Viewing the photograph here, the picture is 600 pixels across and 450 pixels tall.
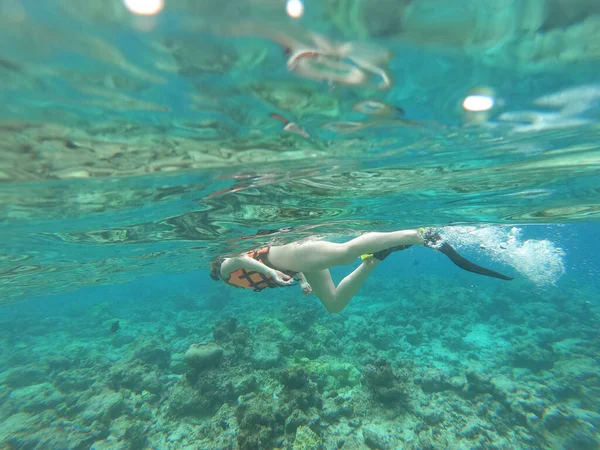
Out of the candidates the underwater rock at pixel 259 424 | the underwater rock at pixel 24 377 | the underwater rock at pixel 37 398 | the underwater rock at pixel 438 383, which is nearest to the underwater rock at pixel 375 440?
the underwater rock at pixel 259 424

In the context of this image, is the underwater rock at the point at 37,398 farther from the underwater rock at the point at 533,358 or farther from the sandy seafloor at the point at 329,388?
the underwater rock at the point at 533,358

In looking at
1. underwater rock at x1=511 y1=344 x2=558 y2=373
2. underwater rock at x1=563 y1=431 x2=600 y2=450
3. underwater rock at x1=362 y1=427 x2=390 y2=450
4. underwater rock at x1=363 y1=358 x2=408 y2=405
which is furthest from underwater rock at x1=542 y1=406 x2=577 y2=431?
underwater rock at x1=362 y1=427 x2=390 y2=450

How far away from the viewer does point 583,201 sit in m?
12.8

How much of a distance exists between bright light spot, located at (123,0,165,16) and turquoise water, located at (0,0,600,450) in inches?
2.6

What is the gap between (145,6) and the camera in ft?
9.65

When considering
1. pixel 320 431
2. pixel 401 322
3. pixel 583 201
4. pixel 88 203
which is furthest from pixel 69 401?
pixel 583 201

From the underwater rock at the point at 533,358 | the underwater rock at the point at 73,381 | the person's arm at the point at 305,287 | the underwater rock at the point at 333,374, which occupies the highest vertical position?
the person's arm at the point at 305,287

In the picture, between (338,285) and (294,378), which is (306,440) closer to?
(294,378)

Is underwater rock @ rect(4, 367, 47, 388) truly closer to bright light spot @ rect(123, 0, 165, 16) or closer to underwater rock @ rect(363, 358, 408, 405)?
underwater rock @ rect(363, 358, 408, 405)

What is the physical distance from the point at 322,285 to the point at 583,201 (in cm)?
1251

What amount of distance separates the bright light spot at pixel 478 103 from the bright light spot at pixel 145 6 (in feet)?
15.0

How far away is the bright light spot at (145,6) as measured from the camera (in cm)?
289

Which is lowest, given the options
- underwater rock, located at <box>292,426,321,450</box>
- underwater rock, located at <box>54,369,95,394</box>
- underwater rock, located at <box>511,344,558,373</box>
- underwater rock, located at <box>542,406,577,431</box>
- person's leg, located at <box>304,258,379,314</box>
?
underwater rock, located at <box>511,344,558,373</box>

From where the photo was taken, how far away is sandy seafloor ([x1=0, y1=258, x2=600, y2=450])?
816 centimetres
